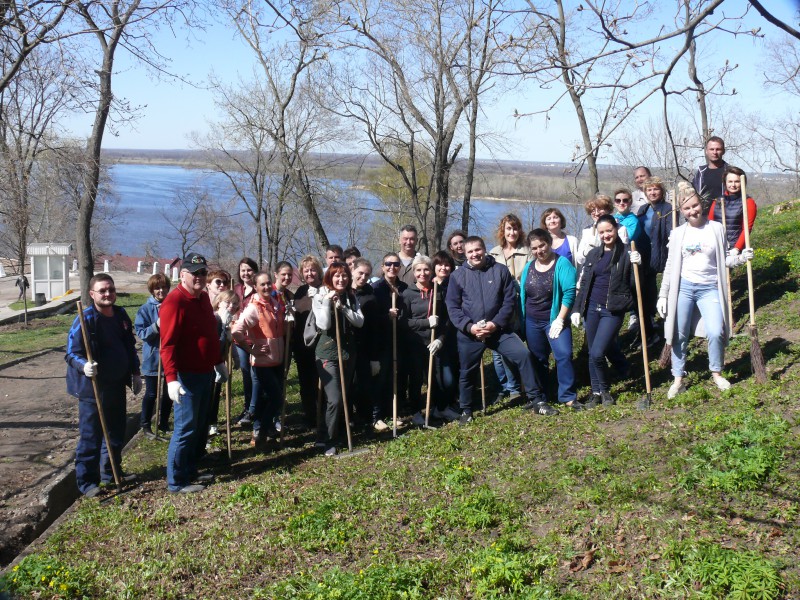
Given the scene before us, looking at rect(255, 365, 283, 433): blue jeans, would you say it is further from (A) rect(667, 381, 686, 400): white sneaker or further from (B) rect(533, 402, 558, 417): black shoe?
(A) rect(667, 381, 686, 400): white sneaker

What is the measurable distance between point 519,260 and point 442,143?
42.0 feet

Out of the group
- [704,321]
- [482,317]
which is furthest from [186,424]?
[704,321]

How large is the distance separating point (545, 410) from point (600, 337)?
97 cm

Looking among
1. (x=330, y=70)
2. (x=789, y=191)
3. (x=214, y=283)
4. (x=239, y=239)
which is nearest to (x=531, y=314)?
(x=214, y=283)

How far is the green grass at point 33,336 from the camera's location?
50.9 ft

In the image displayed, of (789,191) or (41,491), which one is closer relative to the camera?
(41,491)

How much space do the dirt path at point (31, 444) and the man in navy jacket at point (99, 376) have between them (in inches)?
23.9

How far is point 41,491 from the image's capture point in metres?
7.34

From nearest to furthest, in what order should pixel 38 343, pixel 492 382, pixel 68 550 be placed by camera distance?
pixel 68 550 → pixel 492 382 → pixel 38 343

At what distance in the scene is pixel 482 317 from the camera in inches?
310

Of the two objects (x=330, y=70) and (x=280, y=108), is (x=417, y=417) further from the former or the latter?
(x=280, y=108)

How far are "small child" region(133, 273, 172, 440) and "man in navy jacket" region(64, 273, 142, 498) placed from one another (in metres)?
0.75

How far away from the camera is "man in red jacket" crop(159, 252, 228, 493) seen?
663 cm

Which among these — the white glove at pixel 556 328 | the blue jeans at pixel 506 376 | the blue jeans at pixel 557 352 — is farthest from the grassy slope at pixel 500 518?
the blue jeans at pixel 506 376
